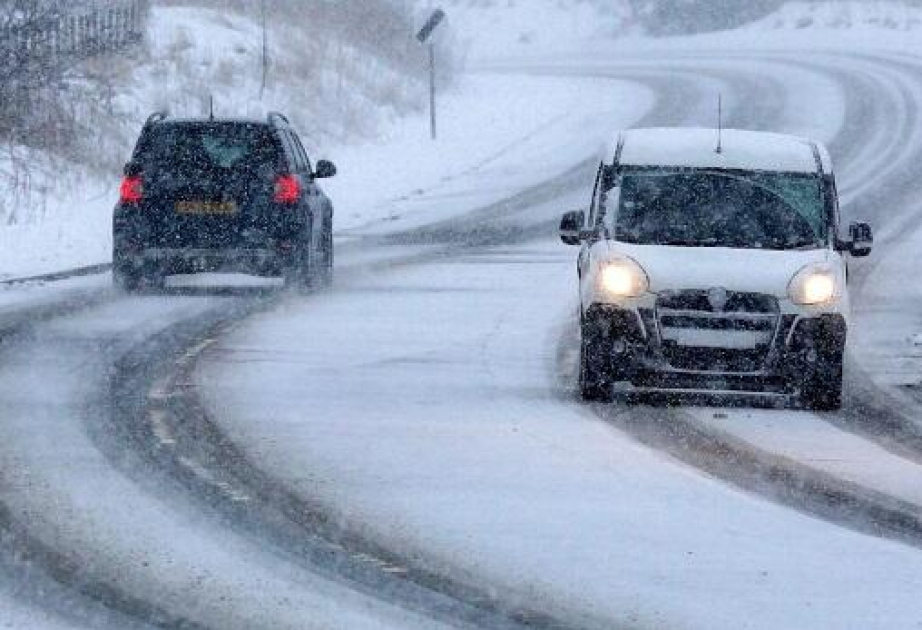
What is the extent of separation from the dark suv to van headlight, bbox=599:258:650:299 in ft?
24.6

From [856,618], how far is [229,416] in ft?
19.3

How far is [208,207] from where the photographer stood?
21.9m

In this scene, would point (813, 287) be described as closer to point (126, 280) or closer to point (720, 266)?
point (720, 266)

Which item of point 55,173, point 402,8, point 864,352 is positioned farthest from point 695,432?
point 402,8

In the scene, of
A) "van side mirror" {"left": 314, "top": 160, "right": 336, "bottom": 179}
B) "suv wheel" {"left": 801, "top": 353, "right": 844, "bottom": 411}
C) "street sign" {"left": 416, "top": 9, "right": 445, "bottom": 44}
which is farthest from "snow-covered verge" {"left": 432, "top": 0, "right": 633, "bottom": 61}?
"suv wheel" {"left": 801, "top": 353, "right": 844, "bottom": 411}

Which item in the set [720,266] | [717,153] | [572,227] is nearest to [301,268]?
[572,227]

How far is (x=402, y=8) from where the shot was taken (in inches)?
2069

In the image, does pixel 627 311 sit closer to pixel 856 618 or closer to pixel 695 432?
pixel 695 432

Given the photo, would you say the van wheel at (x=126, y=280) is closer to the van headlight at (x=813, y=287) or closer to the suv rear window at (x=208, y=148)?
the suv rear window at (x=208, y=148)

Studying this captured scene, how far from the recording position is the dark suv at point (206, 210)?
21.9 m

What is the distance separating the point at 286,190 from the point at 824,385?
8.23 meters

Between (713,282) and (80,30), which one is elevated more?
(80,30)

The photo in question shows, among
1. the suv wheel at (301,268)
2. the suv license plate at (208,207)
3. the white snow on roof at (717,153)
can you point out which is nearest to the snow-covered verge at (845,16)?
the suv wheel at (301,268)

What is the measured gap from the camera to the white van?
574 inches
